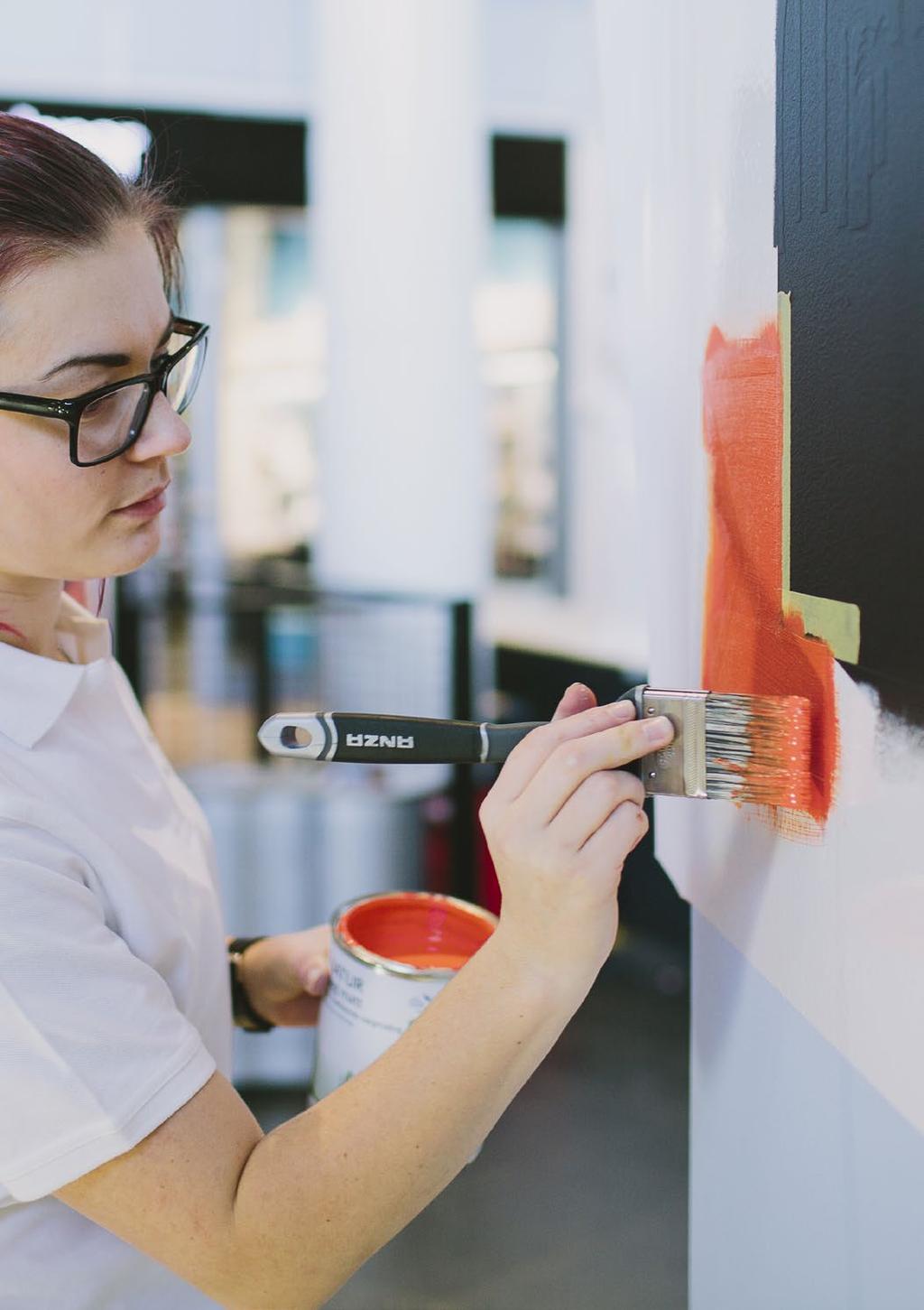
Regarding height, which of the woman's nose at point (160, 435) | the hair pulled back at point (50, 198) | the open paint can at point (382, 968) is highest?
the hair pulled back at point (50, 198)

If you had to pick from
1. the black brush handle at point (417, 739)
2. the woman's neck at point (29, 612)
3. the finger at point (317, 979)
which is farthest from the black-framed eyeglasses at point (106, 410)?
the finger at point (317, 979)

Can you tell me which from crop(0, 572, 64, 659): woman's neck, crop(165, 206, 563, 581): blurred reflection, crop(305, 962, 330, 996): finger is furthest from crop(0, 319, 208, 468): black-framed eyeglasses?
crop(165, 206, 563, 581): blurred reflection

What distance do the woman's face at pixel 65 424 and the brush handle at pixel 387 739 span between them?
0.59 feet

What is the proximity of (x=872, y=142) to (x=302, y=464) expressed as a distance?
408cm

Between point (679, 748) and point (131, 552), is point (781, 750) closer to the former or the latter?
point (679, 748)

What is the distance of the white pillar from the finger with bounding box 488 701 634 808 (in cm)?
206

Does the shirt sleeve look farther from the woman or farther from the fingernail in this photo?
the fingernail

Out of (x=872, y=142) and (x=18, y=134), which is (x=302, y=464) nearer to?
(x=18, y=134)

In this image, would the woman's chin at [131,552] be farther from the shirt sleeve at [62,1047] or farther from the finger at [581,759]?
the finger at [581,759]

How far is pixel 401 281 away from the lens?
2.56 m

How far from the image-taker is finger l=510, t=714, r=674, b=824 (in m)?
0.58

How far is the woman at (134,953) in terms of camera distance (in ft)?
1.97

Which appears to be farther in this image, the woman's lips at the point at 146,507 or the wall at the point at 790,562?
the woman's lips at the point at 146,507

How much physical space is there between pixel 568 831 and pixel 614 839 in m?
0.02
